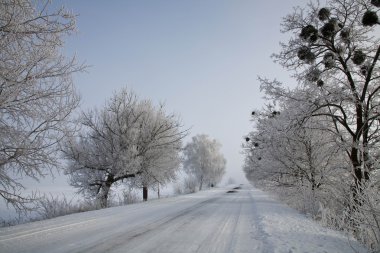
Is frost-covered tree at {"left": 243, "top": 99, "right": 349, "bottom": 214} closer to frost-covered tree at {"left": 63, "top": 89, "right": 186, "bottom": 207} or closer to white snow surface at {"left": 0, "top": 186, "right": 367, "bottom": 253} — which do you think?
→ white snow surface at {"left": 0, "top": 186, "right": 367, "bottom": 253}

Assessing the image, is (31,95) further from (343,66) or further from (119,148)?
(119,148)

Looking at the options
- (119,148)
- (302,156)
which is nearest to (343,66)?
(302,156)

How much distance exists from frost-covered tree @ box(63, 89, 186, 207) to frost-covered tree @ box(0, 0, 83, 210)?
479 inches

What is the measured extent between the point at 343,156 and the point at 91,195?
17859mm

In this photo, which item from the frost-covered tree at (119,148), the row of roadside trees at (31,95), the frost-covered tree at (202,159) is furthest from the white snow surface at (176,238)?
the frost-covered tree at (202,159)

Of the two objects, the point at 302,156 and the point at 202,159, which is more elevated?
the point at 202,159

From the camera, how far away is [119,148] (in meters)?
21.6

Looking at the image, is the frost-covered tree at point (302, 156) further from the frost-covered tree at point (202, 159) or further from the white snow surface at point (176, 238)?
the frost-covered tree at point (202, 159)

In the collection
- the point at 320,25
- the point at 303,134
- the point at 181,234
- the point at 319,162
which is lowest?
the point at 181,234

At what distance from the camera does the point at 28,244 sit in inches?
250

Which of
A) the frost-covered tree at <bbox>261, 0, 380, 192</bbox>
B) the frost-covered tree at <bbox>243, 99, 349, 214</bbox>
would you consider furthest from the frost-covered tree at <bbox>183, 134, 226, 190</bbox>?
the frost-covered tree at <bbox>261, 0, 380, 192</bbox>

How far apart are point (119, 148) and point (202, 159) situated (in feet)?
156

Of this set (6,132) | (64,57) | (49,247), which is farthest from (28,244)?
(64,57)

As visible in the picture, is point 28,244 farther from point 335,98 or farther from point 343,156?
point 343,156
